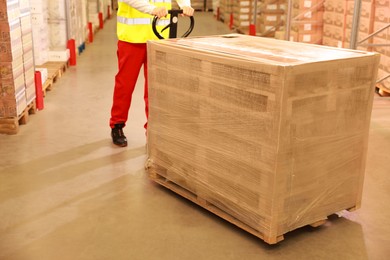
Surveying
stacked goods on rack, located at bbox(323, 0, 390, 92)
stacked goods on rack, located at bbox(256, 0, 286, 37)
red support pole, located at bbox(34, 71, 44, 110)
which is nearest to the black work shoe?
red support pole, located at bbox(34, 71, 44, 110)

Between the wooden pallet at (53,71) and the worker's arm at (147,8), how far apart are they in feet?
9.00

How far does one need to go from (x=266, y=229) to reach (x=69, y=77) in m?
5.39

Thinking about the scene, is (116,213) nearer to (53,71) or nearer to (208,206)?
(208,206)

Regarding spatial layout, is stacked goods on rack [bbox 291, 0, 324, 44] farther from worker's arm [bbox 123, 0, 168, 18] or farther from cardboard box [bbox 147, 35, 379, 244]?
cardboard box [bbox 147, 35, 379, 244]

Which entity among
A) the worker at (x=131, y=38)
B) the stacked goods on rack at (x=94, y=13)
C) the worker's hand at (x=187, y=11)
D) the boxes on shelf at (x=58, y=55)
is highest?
the worker's hand at (x=187, y=11)

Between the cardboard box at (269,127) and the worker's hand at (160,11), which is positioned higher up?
the worker's hand at (160,11)

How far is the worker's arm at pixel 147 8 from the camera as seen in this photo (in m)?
3.78

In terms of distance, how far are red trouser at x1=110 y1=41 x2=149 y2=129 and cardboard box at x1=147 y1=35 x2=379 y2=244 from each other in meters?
0.86

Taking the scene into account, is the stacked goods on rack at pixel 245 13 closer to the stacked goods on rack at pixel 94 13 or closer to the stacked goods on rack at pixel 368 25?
the stacked goods on rack at pixel 94 13

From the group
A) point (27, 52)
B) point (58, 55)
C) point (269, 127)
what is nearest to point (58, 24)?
point (58, 55)

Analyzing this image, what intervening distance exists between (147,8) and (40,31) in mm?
3766

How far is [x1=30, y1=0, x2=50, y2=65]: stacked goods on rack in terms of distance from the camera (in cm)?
696

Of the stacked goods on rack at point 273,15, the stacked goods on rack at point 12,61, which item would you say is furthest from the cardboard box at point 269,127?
the stacked goods on rack at point 273,15

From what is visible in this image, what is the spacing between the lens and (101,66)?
27.9 ft
